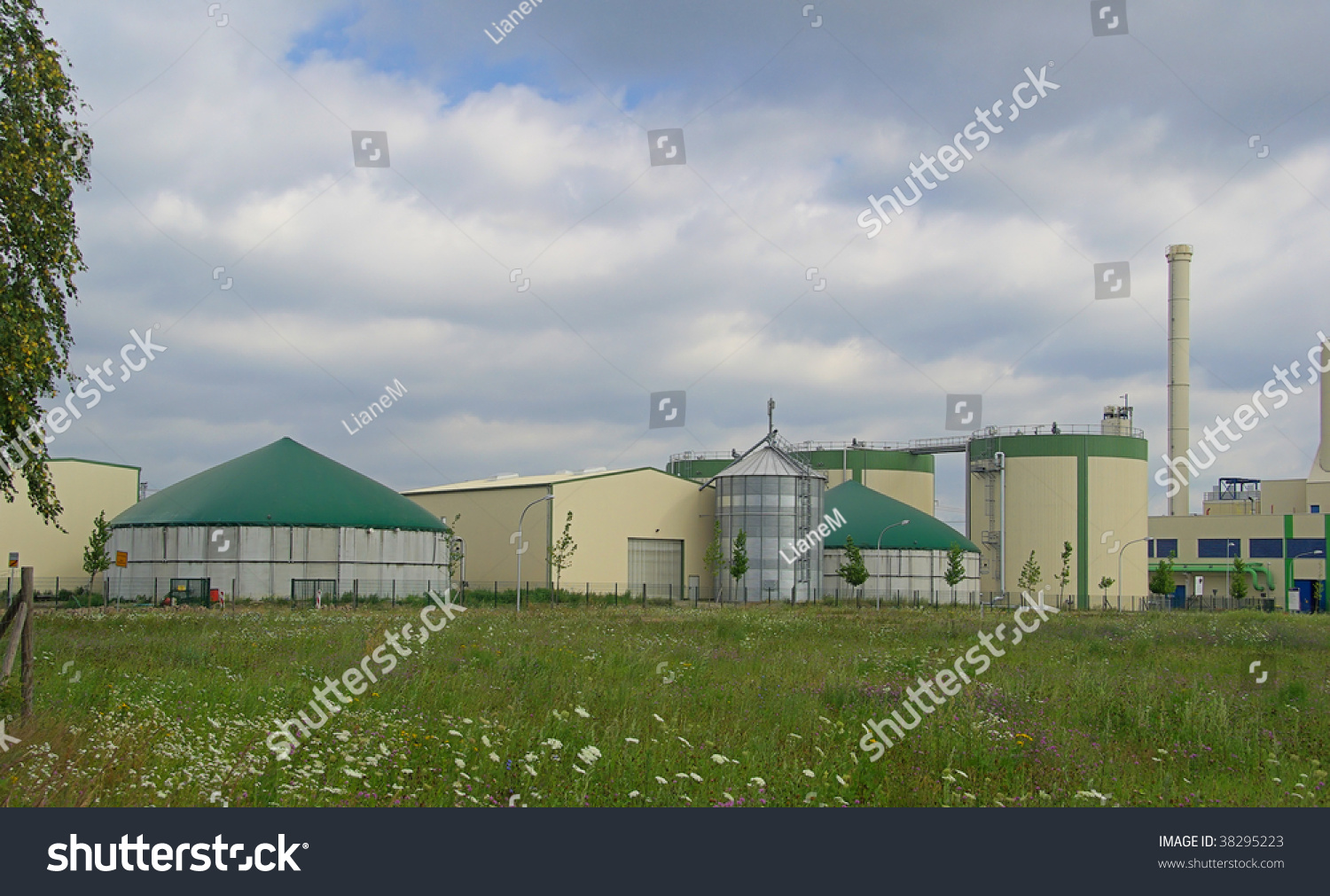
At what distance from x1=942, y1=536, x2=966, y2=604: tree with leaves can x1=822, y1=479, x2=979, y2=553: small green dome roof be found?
2.82 feet

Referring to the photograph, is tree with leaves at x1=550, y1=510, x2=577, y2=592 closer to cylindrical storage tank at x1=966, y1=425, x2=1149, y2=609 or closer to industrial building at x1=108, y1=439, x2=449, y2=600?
industrial building at x1=108, y1=439, x2=449, y2=600

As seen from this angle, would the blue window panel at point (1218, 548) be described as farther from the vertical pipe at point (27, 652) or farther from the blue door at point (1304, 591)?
the vertical pipe at point (27, 652)

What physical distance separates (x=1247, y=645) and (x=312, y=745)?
1032 inches

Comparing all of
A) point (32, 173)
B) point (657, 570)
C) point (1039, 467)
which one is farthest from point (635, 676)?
point (1039, 467)

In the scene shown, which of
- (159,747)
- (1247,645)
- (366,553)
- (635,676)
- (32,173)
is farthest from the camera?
(366,553)

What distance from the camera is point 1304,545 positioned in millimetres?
96875

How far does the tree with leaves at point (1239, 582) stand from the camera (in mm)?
87438

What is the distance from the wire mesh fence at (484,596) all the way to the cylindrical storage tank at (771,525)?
0.41 metres

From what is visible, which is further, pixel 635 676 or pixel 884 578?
pixel 884 578

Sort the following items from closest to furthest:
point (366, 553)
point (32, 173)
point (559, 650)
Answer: point (32, 173)
point (559, 650)
point (366, 553)

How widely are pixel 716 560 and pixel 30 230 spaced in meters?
58.8

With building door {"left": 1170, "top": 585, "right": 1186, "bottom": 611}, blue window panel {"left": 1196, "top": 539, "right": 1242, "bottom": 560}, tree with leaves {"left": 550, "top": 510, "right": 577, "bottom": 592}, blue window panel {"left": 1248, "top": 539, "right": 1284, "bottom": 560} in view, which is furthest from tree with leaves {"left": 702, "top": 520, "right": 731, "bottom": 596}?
blue window panel {"left": 1248, "top": 539, "right": 1284, "bottom": 560}

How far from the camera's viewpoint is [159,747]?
9.84 meters
